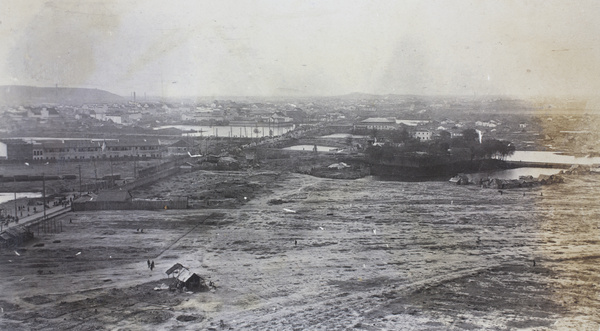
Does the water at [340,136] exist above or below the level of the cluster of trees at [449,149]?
above

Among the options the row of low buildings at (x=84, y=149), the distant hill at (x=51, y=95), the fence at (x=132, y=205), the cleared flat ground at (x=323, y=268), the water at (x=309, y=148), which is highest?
the distant hill at (x=51, y=95)

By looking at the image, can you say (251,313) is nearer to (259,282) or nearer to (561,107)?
(259,282)

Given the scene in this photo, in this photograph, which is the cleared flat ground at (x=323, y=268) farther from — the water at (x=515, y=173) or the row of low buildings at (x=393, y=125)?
the row of low buildings at (x=393, y=125)

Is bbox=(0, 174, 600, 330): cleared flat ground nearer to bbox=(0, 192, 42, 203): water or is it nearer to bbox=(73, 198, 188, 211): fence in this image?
bbox=(73, 198, 188, 211): fence

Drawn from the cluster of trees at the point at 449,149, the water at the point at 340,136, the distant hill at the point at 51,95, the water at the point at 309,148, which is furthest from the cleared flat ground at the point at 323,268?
the distant hill at the point at 51,95

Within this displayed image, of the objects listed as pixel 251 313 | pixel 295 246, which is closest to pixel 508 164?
pixel 295 246

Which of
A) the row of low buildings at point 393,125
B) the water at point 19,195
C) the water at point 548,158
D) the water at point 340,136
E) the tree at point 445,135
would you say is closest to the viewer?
the water at point 19,195

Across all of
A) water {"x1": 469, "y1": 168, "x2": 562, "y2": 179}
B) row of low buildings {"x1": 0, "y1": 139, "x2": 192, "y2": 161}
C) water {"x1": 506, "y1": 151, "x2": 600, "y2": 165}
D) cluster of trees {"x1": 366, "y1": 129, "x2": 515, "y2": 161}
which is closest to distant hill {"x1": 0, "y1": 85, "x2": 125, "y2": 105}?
row of low buildings {"x1": 0, "y1": 139, "x2": 192, "y2": 161}

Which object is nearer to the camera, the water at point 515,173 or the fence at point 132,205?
the fence at point 132,205
